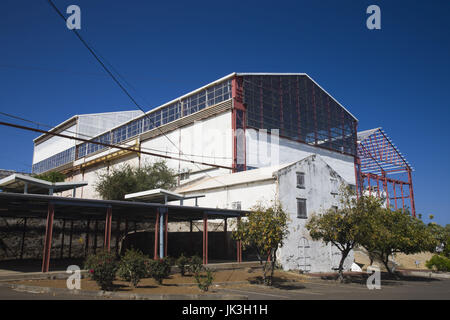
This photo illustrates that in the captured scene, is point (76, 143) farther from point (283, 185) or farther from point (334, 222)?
point (334, 222)

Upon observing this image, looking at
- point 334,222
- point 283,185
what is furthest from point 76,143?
point 334,222

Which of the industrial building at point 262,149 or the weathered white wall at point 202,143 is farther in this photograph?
the weathered white wall at point 202,143

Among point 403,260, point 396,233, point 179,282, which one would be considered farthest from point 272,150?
point 179,282

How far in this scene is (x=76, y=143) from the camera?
2525 inches

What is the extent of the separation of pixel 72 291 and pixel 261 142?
30.6m

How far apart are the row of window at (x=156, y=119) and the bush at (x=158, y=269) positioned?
87.0 feet

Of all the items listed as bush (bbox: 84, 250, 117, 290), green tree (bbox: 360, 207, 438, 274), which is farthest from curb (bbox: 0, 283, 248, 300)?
green tree (bbox: 360, 207, 438, 274)

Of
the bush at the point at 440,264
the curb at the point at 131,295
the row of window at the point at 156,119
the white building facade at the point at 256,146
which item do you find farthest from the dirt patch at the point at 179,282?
the row of window at the point at 156,119

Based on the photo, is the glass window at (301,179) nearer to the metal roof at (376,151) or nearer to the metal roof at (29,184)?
the metal roof at (29,184)

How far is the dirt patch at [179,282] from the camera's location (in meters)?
13.8

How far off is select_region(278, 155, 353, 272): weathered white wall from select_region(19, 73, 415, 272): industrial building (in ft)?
0.26

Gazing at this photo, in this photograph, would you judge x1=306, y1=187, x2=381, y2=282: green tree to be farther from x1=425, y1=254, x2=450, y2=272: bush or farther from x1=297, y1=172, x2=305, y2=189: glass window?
x1=425, y1=254, x2=450, y2=272: bush

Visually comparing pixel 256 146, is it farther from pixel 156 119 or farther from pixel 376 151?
pixel 376 151

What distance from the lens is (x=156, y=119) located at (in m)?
49.6
